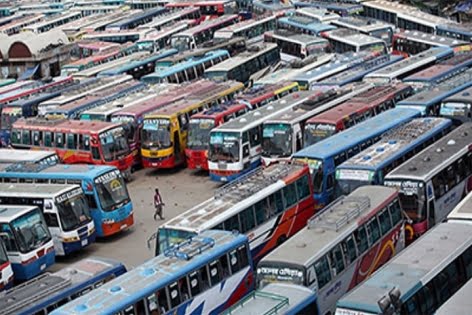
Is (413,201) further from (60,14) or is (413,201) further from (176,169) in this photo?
(60,14)

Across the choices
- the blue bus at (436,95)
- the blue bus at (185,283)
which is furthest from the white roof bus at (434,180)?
the blue bus at (436,95)

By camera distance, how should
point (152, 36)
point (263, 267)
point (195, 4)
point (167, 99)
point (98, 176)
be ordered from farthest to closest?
point (195, 4)
point (152, 36)
point (167, 99)
point (98, 176)
point (263, 267)

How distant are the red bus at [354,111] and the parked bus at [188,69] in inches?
473

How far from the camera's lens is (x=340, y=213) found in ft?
66.6

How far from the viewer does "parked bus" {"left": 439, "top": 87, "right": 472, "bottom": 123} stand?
29.3 meters

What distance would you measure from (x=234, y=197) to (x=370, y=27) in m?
30.0

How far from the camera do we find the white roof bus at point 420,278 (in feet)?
52.4

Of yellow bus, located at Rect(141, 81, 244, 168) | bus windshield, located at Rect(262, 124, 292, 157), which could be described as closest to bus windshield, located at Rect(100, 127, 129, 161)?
yellow bus, located at Rect(141, 81, 244, 168)

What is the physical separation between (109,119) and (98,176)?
9.03 metres

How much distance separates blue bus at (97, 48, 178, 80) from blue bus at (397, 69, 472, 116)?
59.5 feet

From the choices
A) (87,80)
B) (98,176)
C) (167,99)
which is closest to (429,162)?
(98,176)

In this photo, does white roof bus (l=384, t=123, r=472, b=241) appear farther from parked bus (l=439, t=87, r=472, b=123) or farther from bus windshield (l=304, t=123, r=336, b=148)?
bus windshield (l=304, t=123, r=336, b=148)

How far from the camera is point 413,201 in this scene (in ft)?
72.8

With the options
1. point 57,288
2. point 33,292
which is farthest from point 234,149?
point 33,292
